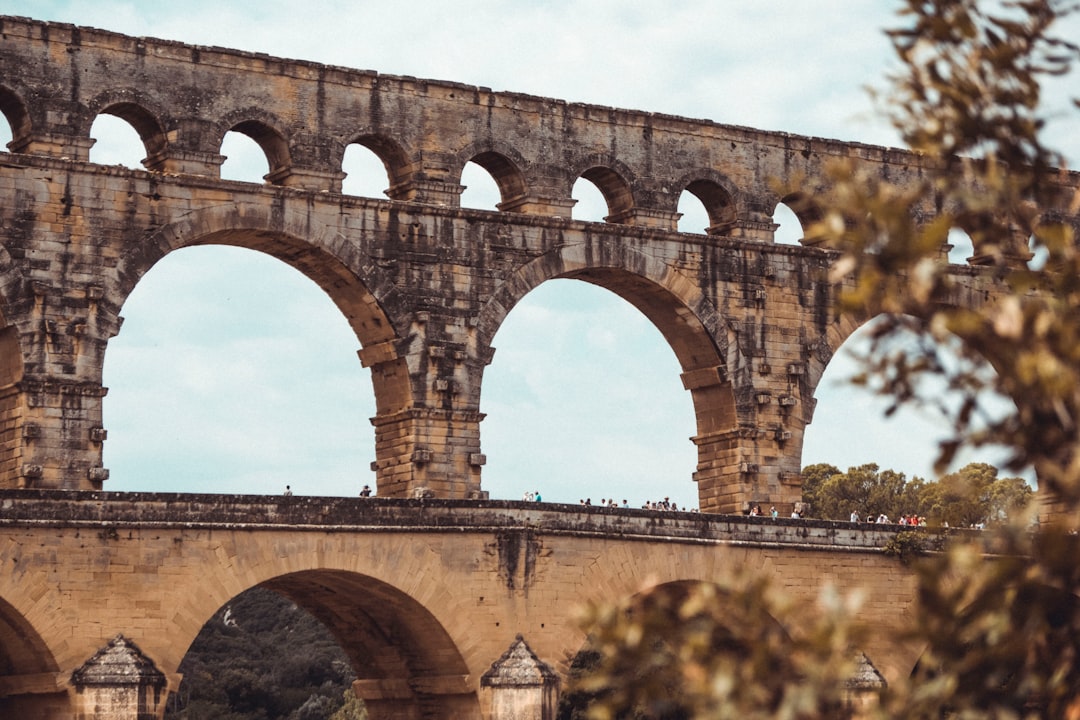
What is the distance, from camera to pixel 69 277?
32688 millimetres

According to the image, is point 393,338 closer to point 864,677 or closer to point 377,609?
point 377,609

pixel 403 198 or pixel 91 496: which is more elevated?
pixel 403 198

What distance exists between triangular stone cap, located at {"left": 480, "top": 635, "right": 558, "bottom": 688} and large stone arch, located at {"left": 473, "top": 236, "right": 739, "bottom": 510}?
7.30 metres

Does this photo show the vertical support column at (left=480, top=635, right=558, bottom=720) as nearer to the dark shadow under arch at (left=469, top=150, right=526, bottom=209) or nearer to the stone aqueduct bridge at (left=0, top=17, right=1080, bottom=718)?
the stone aqueduct bridge at (left=0, top=17, right=1080, bottom=718)

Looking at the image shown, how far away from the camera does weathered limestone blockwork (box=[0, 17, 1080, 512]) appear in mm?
32594

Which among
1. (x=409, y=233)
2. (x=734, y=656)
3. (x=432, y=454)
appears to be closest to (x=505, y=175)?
(x=409, y=233)

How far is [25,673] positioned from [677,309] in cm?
1488

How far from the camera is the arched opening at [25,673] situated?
28.7 m

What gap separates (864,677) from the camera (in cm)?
3434

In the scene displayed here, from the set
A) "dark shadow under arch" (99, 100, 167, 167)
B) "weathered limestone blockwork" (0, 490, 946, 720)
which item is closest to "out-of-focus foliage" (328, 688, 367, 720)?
"weathered limestone blockwork" (0, 490, 946, 720)

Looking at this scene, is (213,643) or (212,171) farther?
(213,643)

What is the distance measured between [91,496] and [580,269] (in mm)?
11690

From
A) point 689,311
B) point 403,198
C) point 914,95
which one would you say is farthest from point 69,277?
point 914,95

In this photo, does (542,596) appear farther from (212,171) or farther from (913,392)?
(913,392)
